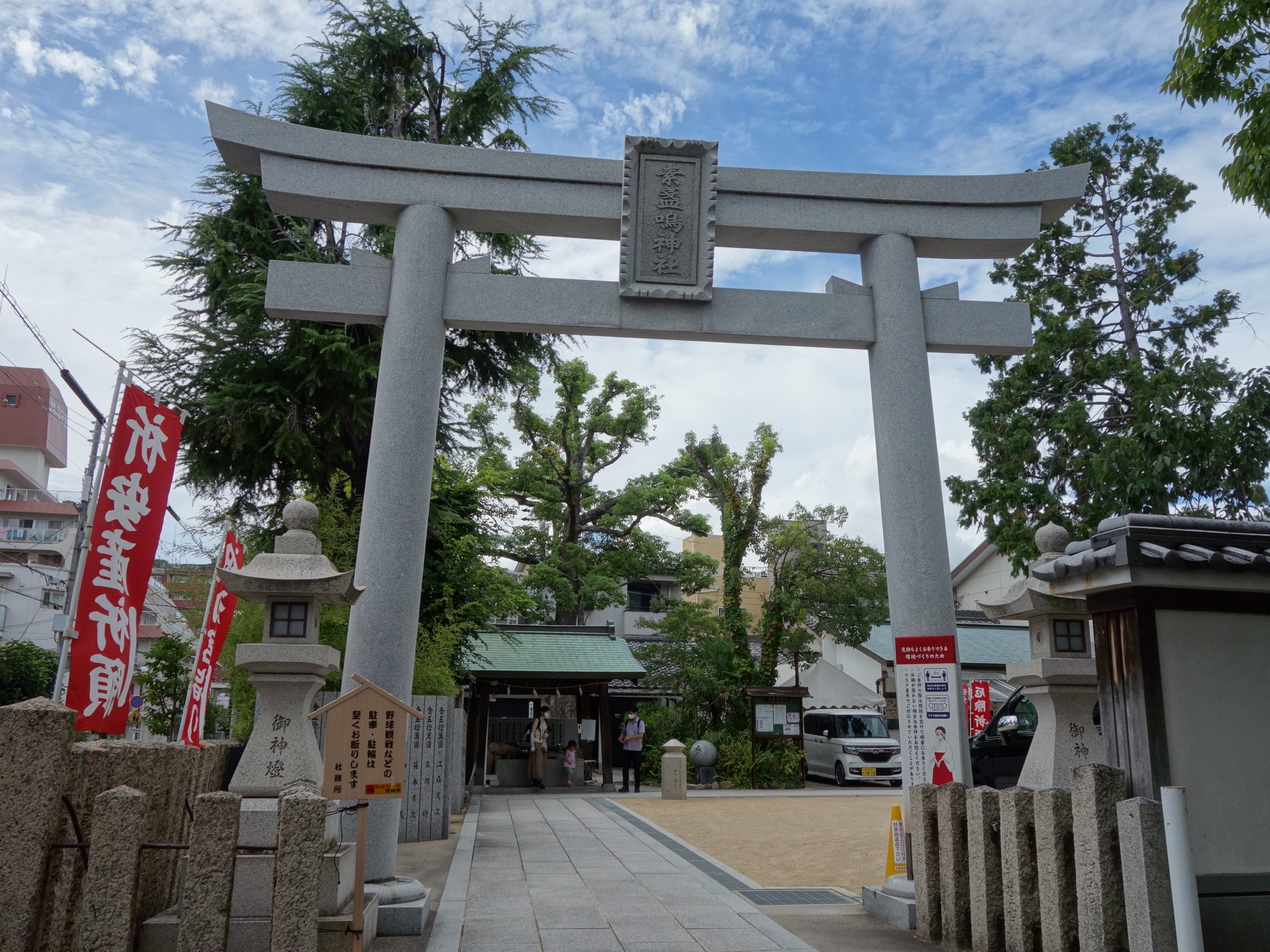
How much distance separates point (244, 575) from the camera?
633 cm

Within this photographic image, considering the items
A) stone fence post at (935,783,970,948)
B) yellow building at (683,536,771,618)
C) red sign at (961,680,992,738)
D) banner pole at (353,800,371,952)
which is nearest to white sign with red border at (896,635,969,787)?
stone fence post at (935,783,970,948)

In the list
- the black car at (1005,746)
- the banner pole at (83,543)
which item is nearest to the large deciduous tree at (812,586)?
the black car at (1005,746)

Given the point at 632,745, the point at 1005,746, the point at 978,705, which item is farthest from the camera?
the point at 978,705

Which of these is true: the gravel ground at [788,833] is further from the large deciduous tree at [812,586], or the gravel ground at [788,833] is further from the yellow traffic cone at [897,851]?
the large deciduous tree at [812,586]

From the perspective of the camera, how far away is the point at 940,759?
7117mm

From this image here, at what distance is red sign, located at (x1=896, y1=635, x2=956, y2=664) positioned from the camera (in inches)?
283

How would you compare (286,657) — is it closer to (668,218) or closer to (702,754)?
(668,218)

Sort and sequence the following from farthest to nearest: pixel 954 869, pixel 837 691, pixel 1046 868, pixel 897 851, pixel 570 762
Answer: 1. pixel 837 691
2. pixel 570 762
3. pixel 897 851
4. pixel 954 869
5. pixel 1046 868

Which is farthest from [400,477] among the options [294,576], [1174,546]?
[1174,546]

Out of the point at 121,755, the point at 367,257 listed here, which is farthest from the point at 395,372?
the point at 121,755

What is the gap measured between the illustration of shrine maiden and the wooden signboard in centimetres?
400

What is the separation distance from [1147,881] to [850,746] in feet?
60.4

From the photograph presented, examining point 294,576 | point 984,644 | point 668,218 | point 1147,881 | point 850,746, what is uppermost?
point 668,218

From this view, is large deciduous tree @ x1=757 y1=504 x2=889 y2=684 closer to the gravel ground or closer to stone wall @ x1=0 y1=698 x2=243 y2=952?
the gravel ground
